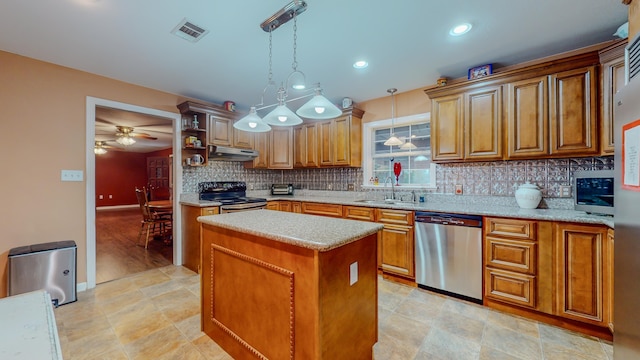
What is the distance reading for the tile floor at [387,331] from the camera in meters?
1.80

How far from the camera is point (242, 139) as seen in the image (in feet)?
13.7

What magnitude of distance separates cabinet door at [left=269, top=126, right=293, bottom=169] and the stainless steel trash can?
2.81 meters

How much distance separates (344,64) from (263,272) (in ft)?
7.51

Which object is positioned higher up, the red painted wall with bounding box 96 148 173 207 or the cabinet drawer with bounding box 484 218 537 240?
the red painted wall with bounding box 96 148 173 207

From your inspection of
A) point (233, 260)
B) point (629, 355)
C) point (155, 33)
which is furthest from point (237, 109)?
point (629, 355)

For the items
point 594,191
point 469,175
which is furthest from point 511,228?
point 469,175

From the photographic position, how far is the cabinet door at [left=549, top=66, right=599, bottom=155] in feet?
7.25

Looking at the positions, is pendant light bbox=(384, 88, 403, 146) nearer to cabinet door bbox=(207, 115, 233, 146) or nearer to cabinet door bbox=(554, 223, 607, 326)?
cabinet door bbox=(554, 223, 607, 326)

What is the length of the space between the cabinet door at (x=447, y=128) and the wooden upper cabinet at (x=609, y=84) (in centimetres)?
106

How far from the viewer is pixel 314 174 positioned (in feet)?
15.2

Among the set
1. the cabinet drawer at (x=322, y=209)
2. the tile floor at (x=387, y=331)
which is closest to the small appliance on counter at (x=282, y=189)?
the cabinet drawer at (x=322, y=209)

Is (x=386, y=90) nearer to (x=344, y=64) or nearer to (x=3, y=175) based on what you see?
(x=344, y=64)

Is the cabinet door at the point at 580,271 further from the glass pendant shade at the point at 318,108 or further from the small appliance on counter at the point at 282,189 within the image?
the small appliance on counter at the point at 282,189

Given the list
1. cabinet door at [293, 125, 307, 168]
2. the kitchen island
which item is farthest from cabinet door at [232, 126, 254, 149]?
the kitchen island
